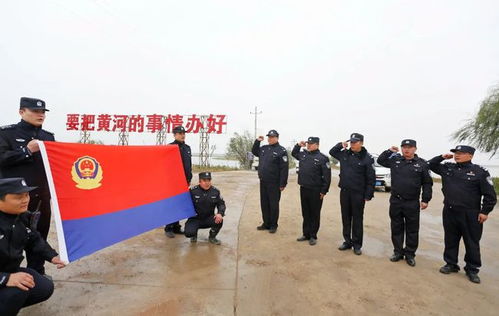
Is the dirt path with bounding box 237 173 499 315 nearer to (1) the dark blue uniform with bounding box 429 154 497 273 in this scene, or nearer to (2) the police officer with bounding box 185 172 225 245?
(1) the dark blue uniform with bounding box 429 154 497 273

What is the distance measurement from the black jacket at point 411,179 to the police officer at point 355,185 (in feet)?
1.14

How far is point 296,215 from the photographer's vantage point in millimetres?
7207

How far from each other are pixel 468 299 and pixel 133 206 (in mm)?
3922

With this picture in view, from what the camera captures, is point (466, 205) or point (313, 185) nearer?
point (466, 205)

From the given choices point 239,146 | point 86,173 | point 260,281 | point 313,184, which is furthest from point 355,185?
point 239,146

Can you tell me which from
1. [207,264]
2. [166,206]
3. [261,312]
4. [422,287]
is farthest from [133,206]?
[422,287]

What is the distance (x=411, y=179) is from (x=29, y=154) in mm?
4542

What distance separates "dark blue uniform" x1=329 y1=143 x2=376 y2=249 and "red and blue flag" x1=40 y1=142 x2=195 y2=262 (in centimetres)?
240

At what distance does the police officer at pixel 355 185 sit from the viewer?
468 centimetres

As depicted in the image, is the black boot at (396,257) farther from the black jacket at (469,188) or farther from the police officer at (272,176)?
the police officer at (272,176)

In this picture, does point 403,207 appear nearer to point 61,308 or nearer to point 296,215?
point 296,215

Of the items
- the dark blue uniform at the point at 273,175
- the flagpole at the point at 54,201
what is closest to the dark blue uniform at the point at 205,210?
the dark blue uniform at the point at 273,175

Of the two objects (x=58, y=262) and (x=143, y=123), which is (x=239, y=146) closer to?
(x=143, y=123)

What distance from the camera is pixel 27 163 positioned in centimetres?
308
